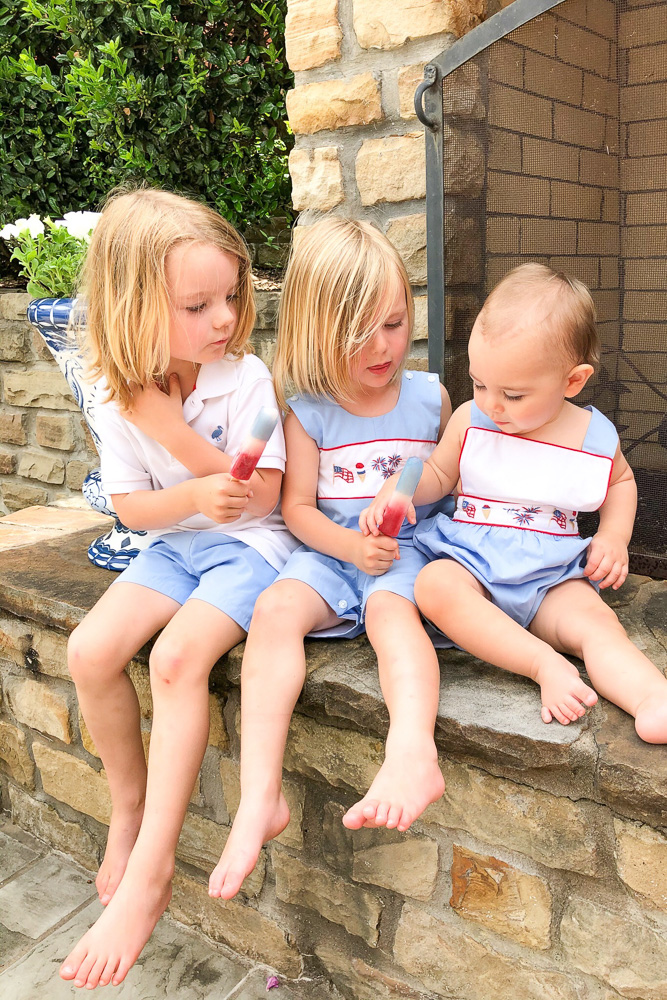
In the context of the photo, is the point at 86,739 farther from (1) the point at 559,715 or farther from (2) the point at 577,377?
(2) the point at 577,377

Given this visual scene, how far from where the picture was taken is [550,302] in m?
1.51

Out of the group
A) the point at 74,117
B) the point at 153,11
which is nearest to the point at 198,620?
the point at 153,11

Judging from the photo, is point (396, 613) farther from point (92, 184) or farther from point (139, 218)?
point (92, 184)

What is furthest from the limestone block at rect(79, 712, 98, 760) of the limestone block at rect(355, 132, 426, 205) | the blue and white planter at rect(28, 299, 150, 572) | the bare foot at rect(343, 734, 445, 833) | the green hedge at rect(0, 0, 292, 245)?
the green hedge at rect(0, 0, 292, 245)

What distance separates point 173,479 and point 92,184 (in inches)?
97.6

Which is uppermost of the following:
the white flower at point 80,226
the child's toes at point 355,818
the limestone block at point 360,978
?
the white flower at point 80,226

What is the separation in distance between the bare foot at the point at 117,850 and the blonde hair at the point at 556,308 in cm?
120

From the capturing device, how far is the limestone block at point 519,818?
1.32 metres

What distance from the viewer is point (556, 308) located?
1509 mm

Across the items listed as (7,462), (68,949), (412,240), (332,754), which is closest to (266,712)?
(332,754)

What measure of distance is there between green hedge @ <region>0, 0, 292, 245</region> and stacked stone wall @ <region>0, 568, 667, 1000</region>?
82.9 inches

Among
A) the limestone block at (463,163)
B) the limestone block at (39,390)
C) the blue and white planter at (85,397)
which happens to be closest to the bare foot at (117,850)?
the blue and white planter at (85,397)

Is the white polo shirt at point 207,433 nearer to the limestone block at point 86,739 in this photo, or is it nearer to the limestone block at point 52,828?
the limestone block at point 86,739

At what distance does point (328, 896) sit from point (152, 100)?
9.59 feet
